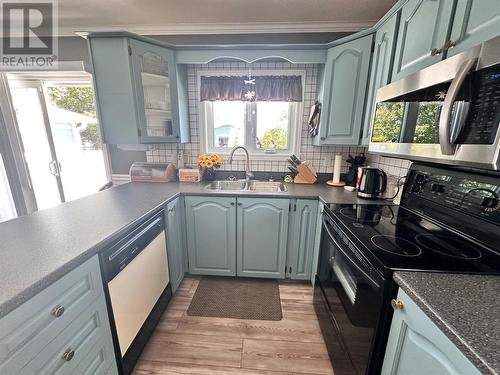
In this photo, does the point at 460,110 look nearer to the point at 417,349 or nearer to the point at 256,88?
the point at 417,349

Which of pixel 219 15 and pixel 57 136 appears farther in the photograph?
pixel 57 136

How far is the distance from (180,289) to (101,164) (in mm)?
1861

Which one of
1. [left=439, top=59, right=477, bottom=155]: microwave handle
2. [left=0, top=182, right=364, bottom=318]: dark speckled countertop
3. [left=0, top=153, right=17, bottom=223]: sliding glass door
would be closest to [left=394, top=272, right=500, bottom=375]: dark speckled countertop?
[left=439, top=59, right=477, bottom=155]: microwave handle

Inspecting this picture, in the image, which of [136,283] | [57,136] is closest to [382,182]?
[136,283]

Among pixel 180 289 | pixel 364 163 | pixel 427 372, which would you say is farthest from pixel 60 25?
pixel 427 372

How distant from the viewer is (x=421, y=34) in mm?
1167

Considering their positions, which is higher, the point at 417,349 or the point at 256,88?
the point at 256,88

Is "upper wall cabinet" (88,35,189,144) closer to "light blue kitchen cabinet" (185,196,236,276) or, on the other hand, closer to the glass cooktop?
"light blue kitchen cabinet" (185,196,236,276)

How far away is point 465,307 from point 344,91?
174 centimetres

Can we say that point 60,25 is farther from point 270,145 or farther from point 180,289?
point 180,289

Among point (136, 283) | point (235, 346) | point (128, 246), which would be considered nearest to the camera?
point (128, 246)

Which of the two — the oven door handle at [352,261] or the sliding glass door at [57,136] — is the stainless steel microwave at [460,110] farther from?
the sliding glass door at [57,136]

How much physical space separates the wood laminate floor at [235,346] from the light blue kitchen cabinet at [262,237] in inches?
14.9

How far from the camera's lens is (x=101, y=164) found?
8.82 ft
